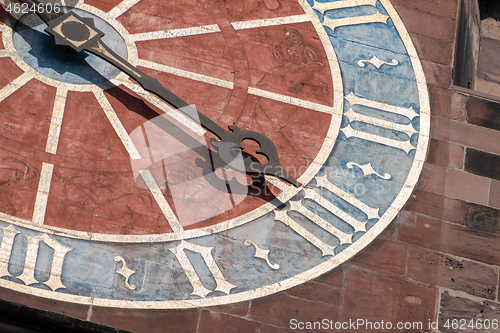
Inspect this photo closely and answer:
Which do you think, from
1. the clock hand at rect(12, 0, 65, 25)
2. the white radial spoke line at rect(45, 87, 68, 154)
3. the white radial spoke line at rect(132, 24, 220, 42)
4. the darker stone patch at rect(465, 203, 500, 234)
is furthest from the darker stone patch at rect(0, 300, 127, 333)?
the darker stone patch at rect(465, 203, 500, 234)

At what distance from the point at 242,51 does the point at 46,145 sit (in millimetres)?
3407

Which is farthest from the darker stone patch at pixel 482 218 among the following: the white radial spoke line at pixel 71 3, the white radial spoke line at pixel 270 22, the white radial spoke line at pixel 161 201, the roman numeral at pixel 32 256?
the white radial spoke line at pixel 71 3

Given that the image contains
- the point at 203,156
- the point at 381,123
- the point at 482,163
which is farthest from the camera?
the point at 482,163

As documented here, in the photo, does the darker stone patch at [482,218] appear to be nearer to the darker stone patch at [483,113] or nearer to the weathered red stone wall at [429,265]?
the weathered red stone wall at [429,265]

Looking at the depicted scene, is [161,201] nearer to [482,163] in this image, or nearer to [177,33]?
[177,33]

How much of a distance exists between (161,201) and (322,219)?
7.70 feet

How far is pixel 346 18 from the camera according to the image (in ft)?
43.5

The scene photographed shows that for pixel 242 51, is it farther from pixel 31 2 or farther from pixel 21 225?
pixel 21 225

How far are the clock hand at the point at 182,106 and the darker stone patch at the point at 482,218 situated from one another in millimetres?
2706

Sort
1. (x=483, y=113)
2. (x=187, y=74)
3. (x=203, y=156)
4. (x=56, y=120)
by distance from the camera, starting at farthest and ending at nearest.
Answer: (x=483, y=113) → (x=187, y=74) → (x=203, y=156) → (x=56, y=120)

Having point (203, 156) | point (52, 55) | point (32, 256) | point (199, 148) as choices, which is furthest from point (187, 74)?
point (32, 256)

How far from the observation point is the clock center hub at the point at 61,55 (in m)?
11.8

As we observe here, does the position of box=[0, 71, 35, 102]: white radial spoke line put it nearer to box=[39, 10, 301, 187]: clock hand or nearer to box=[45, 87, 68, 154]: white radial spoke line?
box=[45, 87, 68, 154]: white radial spoke line

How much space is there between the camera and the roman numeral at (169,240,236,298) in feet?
35.9
